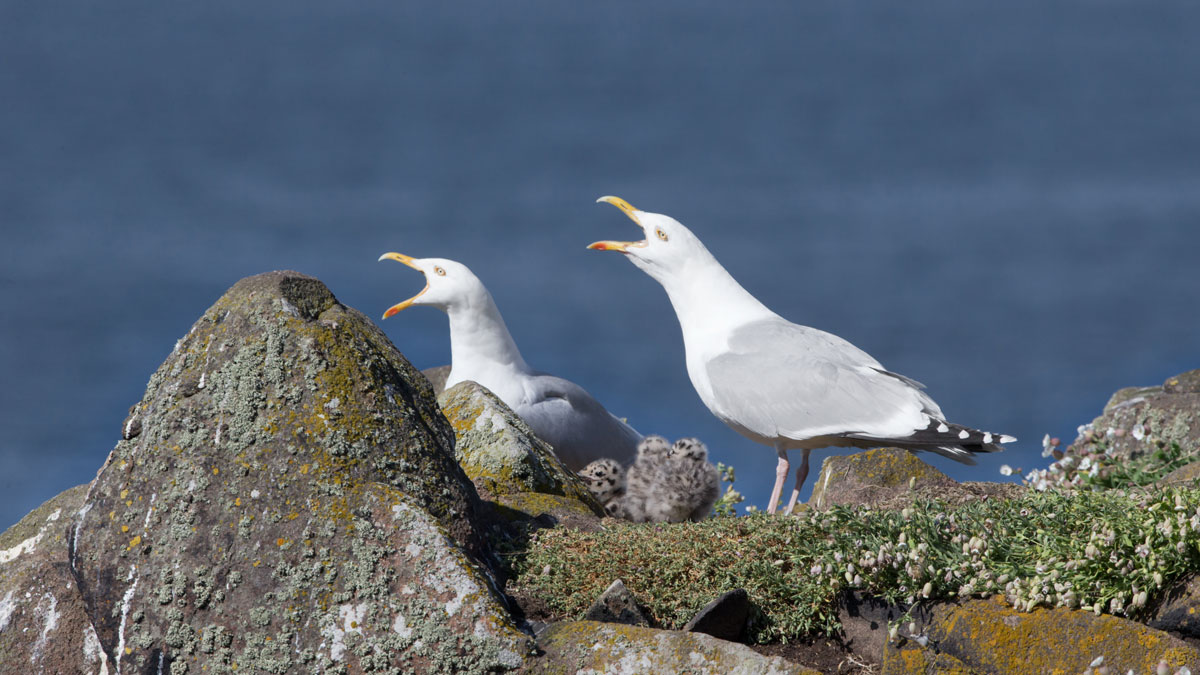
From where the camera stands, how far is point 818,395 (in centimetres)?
796

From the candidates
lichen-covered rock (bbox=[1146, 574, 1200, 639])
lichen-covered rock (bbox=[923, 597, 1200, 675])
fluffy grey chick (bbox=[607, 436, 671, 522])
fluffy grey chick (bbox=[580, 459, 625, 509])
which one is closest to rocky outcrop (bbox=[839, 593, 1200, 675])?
lichen-covered rock (bbox=[923, 597, 1200, 675])

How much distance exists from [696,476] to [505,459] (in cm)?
189

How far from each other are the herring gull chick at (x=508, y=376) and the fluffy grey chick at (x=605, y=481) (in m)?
1.50

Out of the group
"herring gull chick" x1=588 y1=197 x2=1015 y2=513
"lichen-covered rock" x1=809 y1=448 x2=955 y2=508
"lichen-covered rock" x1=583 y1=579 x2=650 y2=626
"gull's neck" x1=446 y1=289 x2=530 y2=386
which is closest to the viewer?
"lichen-covered rock" x1=583 y1=579 x2=650 y2=626

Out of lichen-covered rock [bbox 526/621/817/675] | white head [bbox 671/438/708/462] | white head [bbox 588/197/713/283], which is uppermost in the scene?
white head [bbox 588/197/713/283]


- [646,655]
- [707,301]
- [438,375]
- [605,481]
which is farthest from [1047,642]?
[438,375]

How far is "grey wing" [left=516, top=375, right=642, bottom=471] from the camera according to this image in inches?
417

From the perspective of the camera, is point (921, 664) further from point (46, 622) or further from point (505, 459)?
point (46, 622)

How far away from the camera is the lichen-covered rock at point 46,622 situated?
5.31m

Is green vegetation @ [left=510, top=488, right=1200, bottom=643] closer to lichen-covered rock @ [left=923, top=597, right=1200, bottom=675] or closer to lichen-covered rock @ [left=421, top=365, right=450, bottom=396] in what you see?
lichen-covered rock @ [left=923, top=597, right=1200, bottom=675]

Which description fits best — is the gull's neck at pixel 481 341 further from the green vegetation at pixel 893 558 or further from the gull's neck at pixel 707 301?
the green vegetation at pixel 893 558

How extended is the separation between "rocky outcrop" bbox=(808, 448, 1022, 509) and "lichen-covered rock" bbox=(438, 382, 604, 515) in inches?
67.7

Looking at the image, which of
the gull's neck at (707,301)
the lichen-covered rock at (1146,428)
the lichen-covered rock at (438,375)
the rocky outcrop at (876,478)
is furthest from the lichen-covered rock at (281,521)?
the lichen-covered rock at (438,375)

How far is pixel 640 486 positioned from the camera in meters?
8.40
